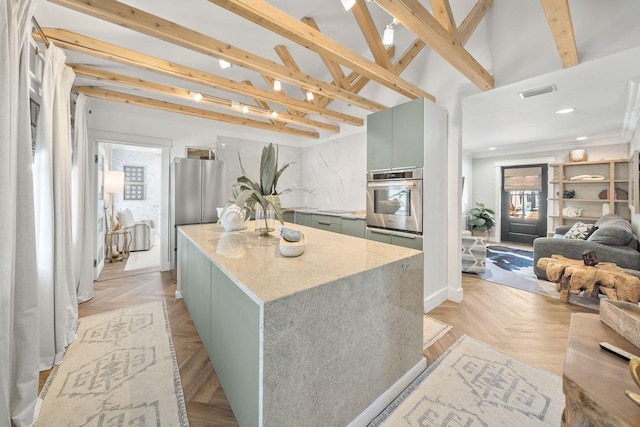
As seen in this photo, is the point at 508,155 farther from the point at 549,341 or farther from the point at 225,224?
the point at 225,224

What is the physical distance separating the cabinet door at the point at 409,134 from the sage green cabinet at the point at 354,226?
3.02 ft

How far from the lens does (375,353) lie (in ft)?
4.44

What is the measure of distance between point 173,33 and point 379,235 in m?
2.73

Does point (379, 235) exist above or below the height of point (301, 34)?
below

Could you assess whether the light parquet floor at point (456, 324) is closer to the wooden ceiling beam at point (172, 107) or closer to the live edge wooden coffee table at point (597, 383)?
the live edge wooden coffee table at point (597, 383)

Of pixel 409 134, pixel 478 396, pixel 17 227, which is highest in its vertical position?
pixel 409 134

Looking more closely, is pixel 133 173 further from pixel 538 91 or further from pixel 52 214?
pixel 538 91

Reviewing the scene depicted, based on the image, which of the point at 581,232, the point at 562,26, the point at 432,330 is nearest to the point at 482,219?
the point at 581,232

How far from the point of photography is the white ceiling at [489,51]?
2119mm

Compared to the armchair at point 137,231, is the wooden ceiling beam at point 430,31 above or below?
above

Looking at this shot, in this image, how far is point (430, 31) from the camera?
1.77 metres

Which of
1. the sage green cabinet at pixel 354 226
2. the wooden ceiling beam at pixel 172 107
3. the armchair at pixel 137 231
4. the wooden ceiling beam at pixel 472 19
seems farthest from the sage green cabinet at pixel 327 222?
the armchair at pixel 137 231

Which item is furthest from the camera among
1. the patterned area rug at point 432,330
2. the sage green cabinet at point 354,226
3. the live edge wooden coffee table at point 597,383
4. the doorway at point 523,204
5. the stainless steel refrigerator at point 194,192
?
the doorway at point 523,204

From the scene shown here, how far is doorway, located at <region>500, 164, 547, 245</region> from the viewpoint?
Result: 611cm
